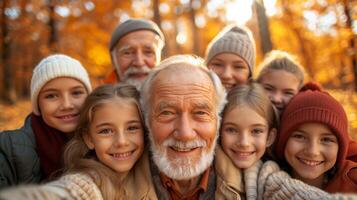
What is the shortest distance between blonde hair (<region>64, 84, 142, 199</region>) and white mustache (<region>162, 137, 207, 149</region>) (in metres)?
0.47

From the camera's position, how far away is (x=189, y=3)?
1955 centimetres

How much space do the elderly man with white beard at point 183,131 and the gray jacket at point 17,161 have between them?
1.18 metres

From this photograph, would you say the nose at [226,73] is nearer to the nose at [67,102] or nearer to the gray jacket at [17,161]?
the nose at [67,102]

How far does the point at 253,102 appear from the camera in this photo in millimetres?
3477

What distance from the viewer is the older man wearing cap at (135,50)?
4.82 meters

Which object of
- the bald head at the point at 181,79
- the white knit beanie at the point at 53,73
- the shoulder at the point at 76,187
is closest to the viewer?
the shoulder at the point at 76,187

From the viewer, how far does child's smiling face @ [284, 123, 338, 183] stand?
3.28 m

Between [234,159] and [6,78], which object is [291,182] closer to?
[234,159]

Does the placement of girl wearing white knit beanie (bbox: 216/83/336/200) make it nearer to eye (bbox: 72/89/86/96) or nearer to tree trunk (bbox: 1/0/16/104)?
eye (bbox: 72/89/86/96)

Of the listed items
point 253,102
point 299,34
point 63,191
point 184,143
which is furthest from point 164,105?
point 299,34

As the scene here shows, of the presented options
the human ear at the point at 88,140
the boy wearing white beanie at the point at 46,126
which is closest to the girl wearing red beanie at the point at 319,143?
the human ear at the point at 88,140

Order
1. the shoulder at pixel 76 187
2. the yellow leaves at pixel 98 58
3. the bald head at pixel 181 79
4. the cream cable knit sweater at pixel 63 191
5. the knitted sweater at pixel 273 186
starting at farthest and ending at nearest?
1. the yellow leaves at pixel 98 58
2. the bald head at pixel 181 79
3. the knitted sweater at pixel 273 186
4. the shoulder at pixel 76 187
5. the cream cable knit sweater at pixel 63 191

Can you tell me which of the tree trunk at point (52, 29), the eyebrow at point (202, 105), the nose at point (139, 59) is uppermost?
the tree trunk at point (52, 29)

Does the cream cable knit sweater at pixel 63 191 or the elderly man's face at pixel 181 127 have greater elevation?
the elderly man's face at pixel 181 127
